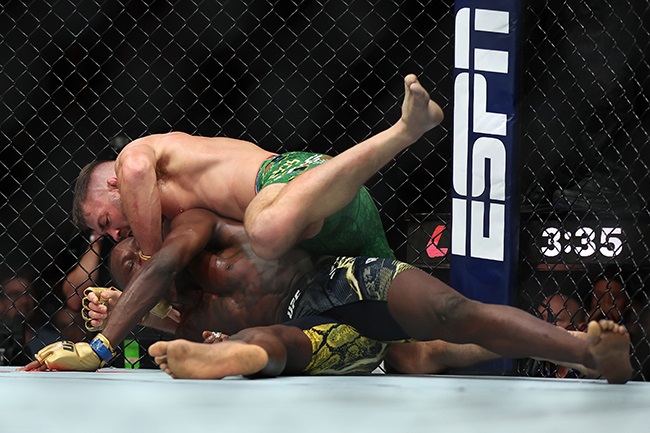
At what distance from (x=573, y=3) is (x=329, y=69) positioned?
0.72 metres

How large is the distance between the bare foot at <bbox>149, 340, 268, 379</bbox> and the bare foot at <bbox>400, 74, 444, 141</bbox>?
44 cm

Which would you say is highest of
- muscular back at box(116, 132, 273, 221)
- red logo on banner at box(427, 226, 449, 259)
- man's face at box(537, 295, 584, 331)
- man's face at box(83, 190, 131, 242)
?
muscular back at box(116, 132, 273, 221)

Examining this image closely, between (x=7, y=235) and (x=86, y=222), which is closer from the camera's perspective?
(x=86, y=222)

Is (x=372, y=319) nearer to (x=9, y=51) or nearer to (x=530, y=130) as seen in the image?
(x=530, y=130)

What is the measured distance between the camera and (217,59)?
2602 millimetres

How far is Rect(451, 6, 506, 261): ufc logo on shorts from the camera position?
186cm

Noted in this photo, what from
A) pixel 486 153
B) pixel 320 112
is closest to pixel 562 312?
pixel 486 153

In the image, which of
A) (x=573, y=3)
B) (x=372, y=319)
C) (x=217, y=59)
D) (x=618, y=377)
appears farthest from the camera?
(x=217, y=59)

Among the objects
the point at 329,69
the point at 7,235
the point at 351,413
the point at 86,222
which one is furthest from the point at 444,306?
the point at 7,235

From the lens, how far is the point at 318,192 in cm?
153

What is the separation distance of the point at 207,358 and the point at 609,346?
2.02 ft

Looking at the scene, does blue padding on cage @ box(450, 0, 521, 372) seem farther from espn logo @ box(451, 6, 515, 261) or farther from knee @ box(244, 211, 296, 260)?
knee @ box(244, 211, 296, 260)

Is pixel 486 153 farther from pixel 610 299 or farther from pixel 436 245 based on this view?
pixel 610 299

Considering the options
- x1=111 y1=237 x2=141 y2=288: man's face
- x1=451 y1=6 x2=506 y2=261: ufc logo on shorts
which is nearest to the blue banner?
x1=451 y1=6 x2=506 y2=261: ufc logo on shorts
